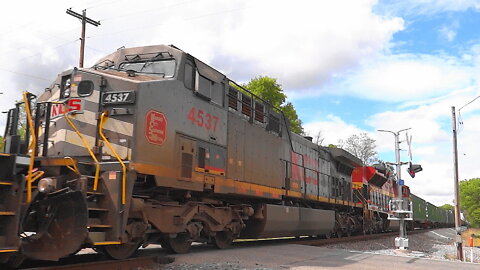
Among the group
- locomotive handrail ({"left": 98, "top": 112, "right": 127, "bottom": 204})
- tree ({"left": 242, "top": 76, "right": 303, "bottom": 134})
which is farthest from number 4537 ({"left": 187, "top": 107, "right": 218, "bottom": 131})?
tree ({"left": 242, "top": 76, "right": 303, "bottom": 134})

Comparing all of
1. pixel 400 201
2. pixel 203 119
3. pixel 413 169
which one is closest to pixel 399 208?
pixel 400 201

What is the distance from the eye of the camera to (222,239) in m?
9.45

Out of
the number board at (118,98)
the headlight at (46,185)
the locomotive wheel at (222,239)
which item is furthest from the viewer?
the locomotive wheel at (222,239)

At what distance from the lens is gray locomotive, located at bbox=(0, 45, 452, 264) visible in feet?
17.3

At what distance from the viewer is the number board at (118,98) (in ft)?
21.8

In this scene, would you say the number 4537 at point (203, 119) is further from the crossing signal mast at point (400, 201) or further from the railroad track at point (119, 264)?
the crossing signal mast at point (400, 201)

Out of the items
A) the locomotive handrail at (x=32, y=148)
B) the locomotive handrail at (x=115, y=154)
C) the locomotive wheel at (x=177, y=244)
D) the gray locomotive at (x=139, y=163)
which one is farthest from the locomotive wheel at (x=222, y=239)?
the locomotive handrail at (x=32, y=148)

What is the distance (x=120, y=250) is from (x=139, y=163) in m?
1.47

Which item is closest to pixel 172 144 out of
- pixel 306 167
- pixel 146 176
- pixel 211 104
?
pixel 146 176

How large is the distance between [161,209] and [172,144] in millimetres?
1158

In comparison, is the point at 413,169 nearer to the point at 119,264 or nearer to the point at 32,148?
the point at 119,264

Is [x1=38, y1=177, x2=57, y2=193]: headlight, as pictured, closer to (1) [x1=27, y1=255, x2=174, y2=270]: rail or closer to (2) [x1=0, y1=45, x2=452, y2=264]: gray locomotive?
(2) [x1=0, y1=45, x2=452, y2=264]: gray locomotive

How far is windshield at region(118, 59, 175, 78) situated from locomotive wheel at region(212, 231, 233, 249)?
12.6 ft

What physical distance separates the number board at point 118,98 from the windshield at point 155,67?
1.14 m
